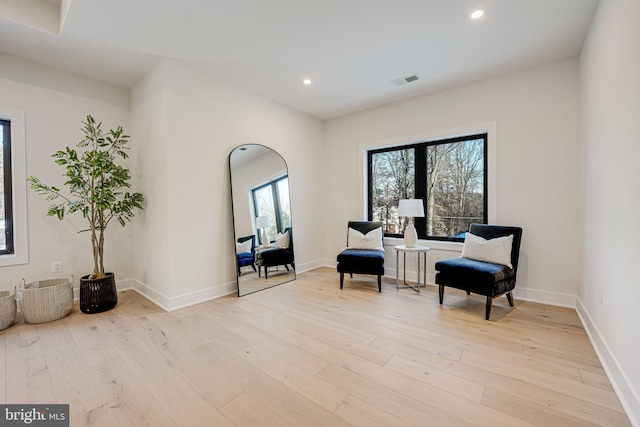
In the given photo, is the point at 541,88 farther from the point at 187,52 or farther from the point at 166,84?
the point at 166,84

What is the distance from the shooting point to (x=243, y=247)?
11.9ft

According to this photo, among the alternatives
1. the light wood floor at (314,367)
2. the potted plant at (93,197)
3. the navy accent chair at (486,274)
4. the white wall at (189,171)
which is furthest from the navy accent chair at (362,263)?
the potted plant at (93,197)

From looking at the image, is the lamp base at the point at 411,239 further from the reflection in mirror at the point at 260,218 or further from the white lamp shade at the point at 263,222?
the white lamp shade at the point at 263,222

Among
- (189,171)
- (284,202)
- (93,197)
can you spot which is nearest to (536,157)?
(284,202)

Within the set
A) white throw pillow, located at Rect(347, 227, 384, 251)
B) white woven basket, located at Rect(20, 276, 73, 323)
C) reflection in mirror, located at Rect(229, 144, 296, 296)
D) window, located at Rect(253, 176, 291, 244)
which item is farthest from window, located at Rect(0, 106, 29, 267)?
white throw pillow, located at Rect(347, 227, 384, 251)

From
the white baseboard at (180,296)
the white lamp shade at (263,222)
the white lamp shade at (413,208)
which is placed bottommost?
the white baseboard at (180,296)

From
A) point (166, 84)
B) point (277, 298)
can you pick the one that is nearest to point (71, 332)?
point (277, 298)

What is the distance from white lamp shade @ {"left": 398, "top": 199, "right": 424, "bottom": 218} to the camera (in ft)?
11.9

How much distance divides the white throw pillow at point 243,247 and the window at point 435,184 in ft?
6.81

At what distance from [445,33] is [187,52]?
2.51 m

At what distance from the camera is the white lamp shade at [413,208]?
362cm

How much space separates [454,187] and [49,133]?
16.2 ft

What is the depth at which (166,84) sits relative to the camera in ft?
9.75

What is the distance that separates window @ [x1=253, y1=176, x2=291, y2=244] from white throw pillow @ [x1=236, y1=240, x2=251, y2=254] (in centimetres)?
36
